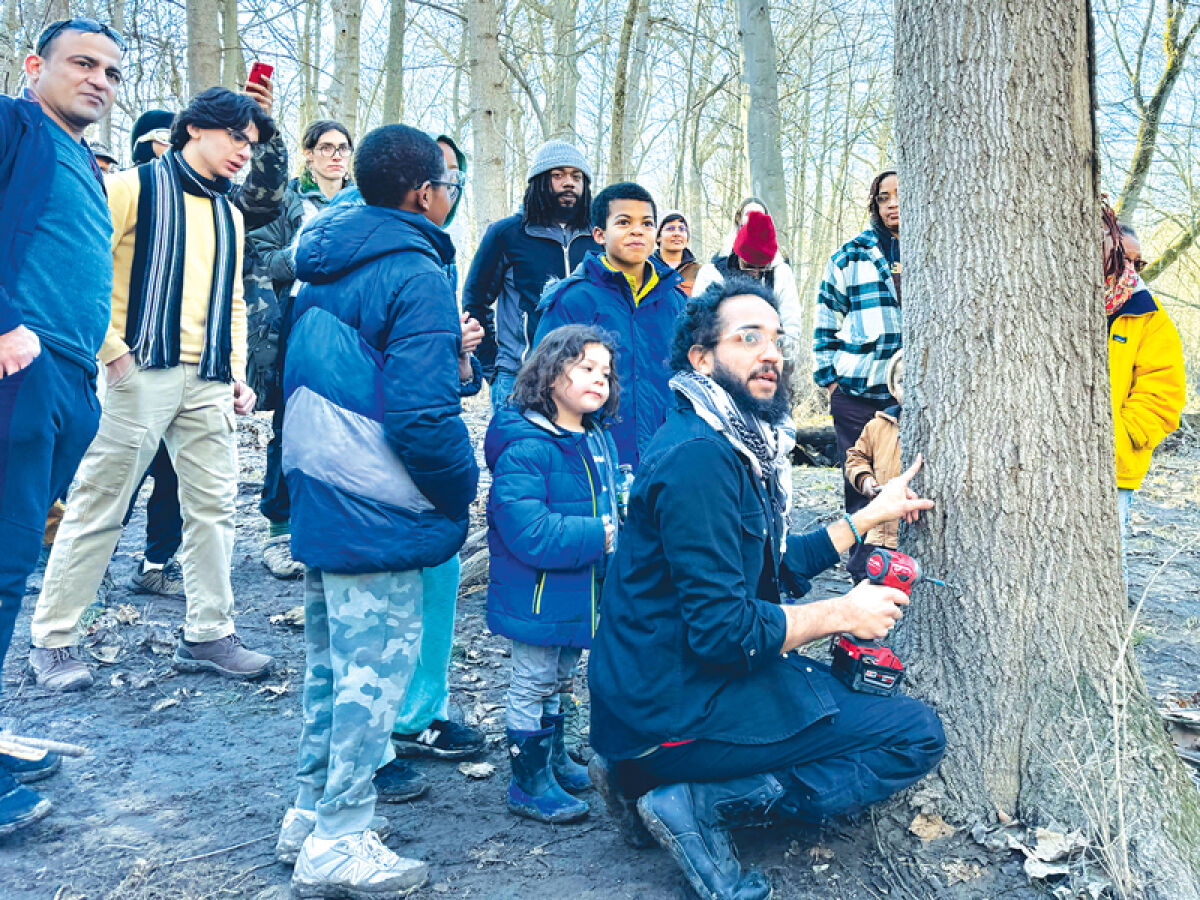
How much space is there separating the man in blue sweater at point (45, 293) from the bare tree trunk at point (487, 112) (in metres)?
4.79

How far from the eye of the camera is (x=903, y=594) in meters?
2.54

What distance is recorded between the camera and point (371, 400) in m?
2.50

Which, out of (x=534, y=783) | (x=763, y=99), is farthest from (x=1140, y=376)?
(x=763, y=99)

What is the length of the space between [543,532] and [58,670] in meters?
2.36

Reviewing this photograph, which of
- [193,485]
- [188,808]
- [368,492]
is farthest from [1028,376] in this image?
[193,485]

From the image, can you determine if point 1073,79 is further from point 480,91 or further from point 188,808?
point 480,91

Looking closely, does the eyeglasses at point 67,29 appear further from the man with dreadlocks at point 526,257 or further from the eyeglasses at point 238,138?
the man with dreadlocks at point 526,257

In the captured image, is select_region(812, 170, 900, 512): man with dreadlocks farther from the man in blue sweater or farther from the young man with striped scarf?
the man in blue sweater

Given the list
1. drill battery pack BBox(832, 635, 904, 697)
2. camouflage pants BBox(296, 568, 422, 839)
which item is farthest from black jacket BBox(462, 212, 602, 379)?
drill battery pack BBox(832, 635, 904, 697)

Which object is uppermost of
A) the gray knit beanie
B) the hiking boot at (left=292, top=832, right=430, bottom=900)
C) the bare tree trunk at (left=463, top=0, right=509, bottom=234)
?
the bare tree trunk at (left=463, top=0, right=509, bottom=234)

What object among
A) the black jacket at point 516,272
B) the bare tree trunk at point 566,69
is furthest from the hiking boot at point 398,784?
the bare tree trunk at point 566,69

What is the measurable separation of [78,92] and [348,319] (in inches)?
54.2

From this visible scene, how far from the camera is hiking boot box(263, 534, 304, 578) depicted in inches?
211

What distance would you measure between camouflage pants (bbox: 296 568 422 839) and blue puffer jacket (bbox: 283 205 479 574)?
0.10 meters
